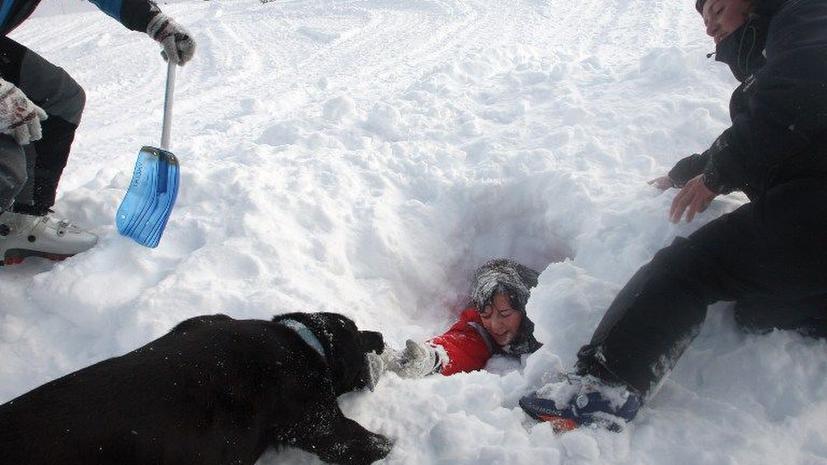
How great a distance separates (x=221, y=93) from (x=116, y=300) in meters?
3.42

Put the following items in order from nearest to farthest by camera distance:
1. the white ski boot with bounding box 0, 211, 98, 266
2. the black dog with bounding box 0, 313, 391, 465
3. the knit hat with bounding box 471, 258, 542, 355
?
the black dog with bounding box 0, 313, 391, 465, the white ski boot with bounding box 0, 211, 98, 266, the knit hat with bounding box 471, 258, 542, 355

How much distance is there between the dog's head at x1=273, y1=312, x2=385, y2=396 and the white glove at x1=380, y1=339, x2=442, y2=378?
228 mm

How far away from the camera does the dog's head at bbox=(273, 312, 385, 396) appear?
1710 millimetres

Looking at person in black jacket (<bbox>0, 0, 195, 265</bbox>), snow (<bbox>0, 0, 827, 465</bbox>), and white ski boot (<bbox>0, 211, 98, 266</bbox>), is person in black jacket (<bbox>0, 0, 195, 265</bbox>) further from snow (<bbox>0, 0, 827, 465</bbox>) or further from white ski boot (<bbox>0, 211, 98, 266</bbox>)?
snow (<bbox>0, 0, 827, 465</bbox>)

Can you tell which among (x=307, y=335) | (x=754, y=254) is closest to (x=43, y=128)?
(x=307, y=335)

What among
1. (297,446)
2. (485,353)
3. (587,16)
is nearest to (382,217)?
(485,353)

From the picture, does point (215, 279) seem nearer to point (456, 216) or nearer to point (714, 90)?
point (456, 216)

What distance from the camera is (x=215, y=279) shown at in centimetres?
238

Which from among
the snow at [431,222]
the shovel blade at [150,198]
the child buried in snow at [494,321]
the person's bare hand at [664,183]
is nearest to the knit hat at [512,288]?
the child buried in snow at [494,321]

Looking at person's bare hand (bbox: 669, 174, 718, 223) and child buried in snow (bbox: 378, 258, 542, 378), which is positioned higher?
person's bare hand (bbox: 669, 174, 718, 223)

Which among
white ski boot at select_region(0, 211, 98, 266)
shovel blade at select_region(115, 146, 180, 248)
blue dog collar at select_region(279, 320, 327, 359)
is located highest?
blue dog collar at select_region(279, 320, 327, 359)

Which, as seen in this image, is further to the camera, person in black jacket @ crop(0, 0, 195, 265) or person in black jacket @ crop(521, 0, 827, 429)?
person in black jacket @ crop(0, 0, 195, 265)

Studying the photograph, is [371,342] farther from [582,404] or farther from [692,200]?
[692,200]

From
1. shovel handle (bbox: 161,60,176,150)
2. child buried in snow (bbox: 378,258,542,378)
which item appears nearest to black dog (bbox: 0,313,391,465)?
child buried in snow (bbox: 378,258,542,378)
